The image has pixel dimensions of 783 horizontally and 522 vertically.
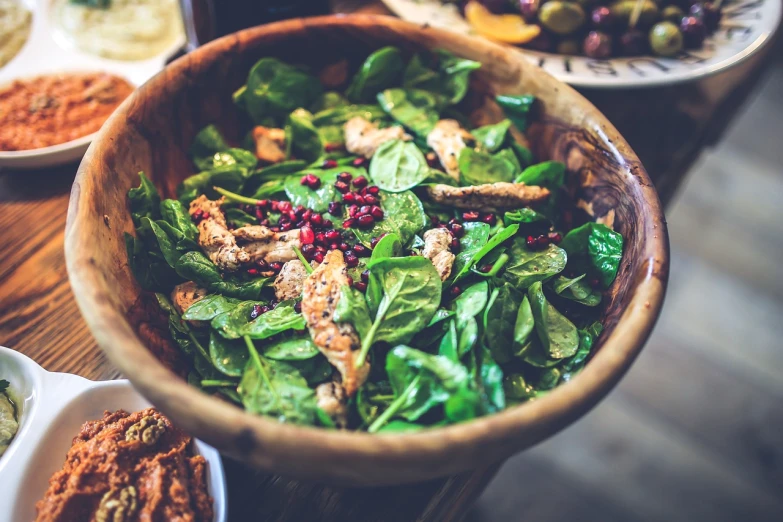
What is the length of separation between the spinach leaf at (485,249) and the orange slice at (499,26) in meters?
1.15

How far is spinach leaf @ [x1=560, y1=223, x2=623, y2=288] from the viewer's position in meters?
1.45

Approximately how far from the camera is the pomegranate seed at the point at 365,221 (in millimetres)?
1510

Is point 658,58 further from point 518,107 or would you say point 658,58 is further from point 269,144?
point 269,144

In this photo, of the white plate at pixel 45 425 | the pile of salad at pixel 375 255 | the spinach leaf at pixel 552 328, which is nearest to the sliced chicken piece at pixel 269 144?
the pile of salad at pixel 375 255

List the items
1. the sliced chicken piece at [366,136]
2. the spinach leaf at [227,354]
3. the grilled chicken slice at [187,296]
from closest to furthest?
the spinach leaf at [227,354], the grilled chicken slice at [187,296], the sliced chicken piece at [366,136]

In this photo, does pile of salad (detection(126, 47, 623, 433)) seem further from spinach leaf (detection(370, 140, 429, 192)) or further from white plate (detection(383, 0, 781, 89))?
white plate (detection(383, 0, 781, 89))

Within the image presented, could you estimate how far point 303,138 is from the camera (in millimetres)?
1822

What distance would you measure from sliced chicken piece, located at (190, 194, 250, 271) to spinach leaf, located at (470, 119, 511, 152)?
0.87 m

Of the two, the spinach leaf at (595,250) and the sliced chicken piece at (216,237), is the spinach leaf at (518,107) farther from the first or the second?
the sliced chicken piece at (216,237)

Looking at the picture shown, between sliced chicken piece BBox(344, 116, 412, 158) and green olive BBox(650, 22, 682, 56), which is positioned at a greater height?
green olive BBox(650, 22, 682, 56)

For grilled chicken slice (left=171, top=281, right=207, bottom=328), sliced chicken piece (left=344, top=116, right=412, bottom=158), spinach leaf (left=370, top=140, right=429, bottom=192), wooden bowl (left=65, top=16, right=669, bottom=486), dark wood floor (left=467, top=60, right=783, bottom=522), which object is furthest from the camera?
dark wood floor (left=467, top=60, right=783, bottom=522)

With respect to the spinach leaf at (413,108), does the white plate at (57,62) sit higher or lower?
lower

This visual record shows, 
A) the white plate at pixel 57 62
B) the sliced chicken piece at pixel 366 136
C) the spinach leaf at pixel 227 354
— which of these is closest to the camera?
the spinach leaf at pixel 227 354

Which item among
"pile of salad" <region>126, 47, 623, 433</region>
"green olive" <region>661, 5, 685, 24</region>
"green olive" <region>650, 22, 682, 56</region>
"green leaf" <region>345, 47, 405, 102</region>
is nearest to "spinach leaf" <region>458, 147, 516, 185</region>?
"pile of salad" <region>126, 47, 623, 433</region>
